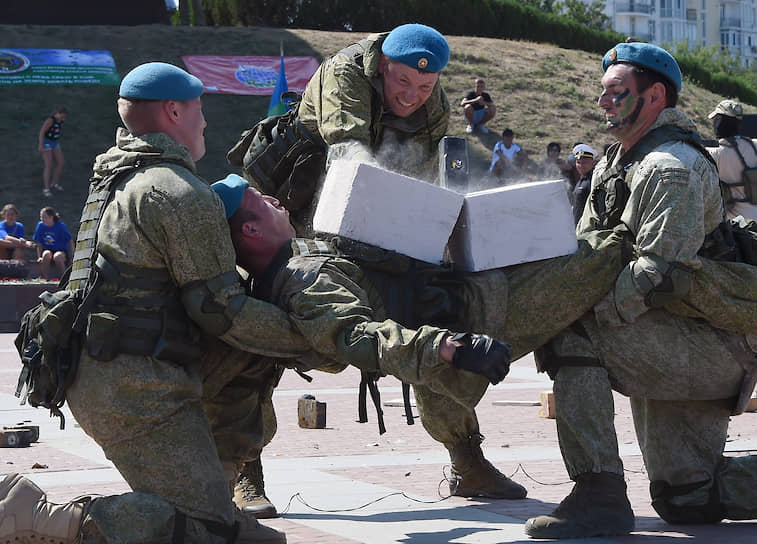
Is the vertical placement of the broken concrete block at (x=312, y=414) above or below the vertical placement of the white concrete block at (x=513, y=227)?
below

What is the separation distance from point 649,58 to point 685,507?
179 cm

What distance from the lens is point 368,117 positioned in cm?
529

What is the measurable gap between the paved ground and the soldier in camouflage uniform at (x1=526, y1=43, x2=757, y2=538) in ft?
0.57

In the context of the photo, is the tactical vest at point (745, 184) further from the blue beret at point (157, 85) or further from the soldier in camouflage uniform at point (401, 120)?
the blue beret at point (157, 85)

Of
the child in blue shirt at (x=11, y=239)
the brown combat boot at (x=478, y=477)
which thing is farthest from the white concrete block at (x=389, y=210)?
the child in blue shirt at (x=11, y=239)

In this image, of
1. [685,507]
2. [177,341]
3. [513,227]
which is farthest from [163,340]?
[685,507]

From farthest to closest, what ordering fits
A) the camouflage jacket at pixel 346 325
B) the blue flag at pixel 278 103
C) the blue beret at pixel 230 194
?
1. the blue flag at pixel 278 103
2. the blue beret at pixel 230 194
3. the camouflage jacket at pixel 346 325

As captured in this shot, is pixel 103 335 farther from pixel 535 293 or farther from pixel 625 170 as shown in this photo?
pixel 625 170

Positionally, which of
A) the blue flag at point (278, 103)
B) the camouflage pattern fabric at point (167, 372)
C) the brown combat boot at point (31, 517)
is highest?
the blue flag at point (278, 103)

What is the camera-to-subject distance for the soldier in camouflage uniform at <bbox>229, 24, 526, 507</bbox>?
17.0 feet

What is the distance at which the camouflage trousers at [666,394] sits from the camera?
467 cm

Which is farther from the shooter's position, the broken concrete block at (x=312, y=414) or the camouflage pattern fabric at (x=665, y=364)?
the broken concrete block at (x=312, y=414)

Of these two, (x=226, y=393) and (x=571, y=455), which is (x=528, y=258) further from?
(x=226, y=393)

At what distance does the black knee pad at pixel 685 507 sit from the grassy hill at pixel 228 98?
67.1ft
